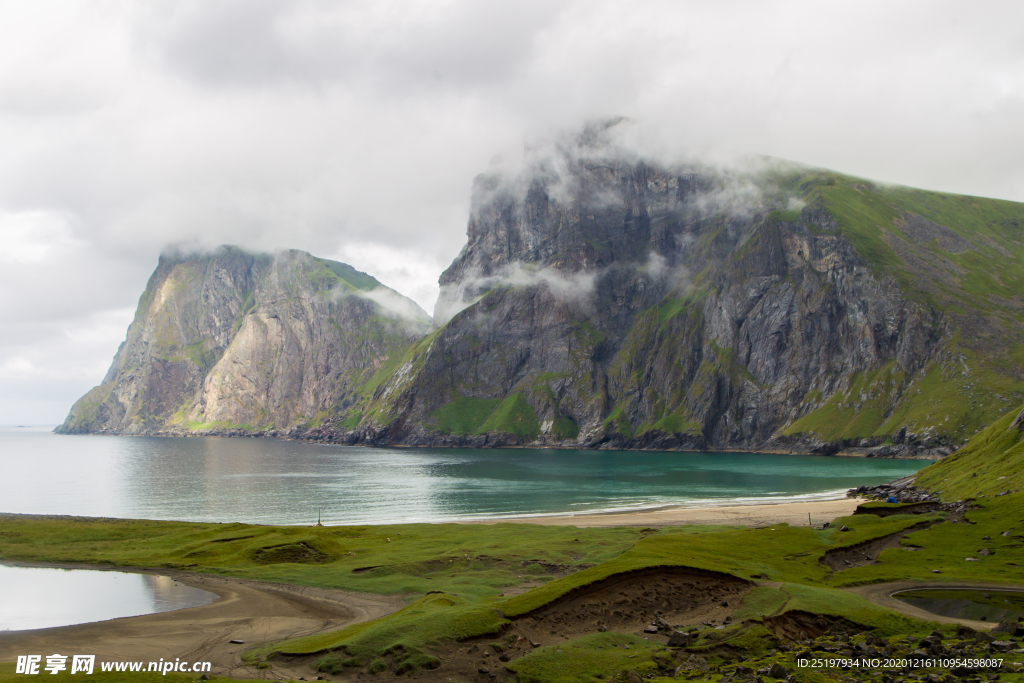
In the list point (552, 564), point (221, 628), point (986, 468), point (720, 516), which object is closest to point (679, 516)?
point (720, 516)

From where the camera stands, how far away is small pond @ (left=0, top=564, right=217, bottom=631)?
35250 millimetres

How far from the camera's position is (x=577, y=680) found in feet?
69.0

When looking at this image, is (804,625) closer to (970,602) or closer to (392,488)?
(970,602)

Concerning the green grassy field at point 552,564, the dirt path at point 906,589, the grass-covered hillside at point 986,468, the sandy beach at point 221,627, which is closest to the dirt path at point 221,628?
the sandy beach at point 221,627

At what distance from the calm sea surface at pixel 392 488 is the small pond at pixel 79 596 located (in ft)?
128

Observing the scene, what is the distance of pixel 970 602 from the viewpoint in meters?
31.7

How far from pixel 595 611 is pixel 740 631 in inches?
258

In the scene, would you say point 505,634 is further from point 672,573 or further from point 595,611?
point 672,573

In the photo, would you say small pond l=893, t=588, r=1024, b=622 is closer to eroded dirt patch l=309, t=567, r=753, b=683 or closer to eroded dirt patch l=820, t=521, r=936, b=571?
eroded dirt patch l=820, t=521, r=936, b=571

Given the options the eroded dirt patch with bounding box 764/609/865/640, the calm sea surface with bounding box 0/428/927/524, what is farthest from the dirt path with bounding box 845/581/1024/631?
the calm sea surface with bounding box 0/428/927/524

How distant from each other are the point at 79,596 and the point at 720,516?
233 ft

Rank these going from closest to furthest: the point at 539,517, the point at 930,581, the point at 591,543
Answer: the point at 930,581 → the point at 591,543 → the point at 539,517

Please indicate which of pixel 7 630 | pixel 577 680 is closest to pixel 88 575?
pixel 7 630

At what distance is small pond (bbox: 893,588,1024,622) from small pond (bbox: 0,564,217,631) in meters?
42.0
